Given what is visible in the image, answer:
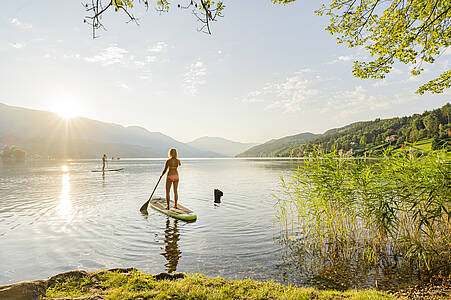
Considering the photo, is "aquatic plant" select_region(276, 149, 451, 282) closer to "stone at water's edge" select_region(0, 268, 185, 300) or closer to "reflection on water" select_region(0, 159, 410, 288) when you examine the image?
"reflection on water" select_region(0, 159, 410, 288)

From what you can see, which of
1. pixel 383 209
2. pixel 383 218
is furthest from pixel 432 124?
pixel 383 218

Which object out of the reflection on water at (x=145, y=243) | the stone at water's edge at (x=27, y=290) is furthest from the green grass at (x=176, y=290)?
the reflection on water at (x=145, y=243)

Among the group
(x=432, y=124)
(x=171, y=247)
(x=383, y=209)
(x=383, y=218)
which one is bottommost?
(x=171, y=247)

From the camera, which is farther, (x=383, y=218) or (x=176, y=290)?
(x=383, y=218)

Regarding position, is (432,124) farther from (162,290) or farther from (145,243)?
(162,290)

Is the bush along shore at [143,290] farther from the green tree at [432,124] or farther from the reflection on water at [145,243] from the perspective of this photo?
the green tree at [432,124]

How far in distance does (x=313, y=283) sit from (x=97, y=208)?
1510cm

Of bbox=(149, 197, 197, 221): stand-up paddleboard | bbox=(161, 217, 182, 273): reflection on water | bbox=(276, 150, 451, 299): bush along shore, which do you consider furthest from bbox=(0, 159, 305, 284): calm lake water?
bbox=(276, 150, 451, 299): bush along shore

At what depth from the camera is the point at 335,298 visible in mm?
4973

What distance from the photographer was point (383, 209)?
759cm

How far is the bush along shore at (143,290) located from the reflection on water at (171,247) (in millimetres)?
1927

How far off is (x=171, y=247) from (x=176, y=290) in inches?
181

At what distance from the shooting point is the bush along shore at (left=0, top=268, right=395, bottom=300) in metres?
A: 4.68

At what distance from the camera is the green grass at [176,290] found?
4.88 meters
